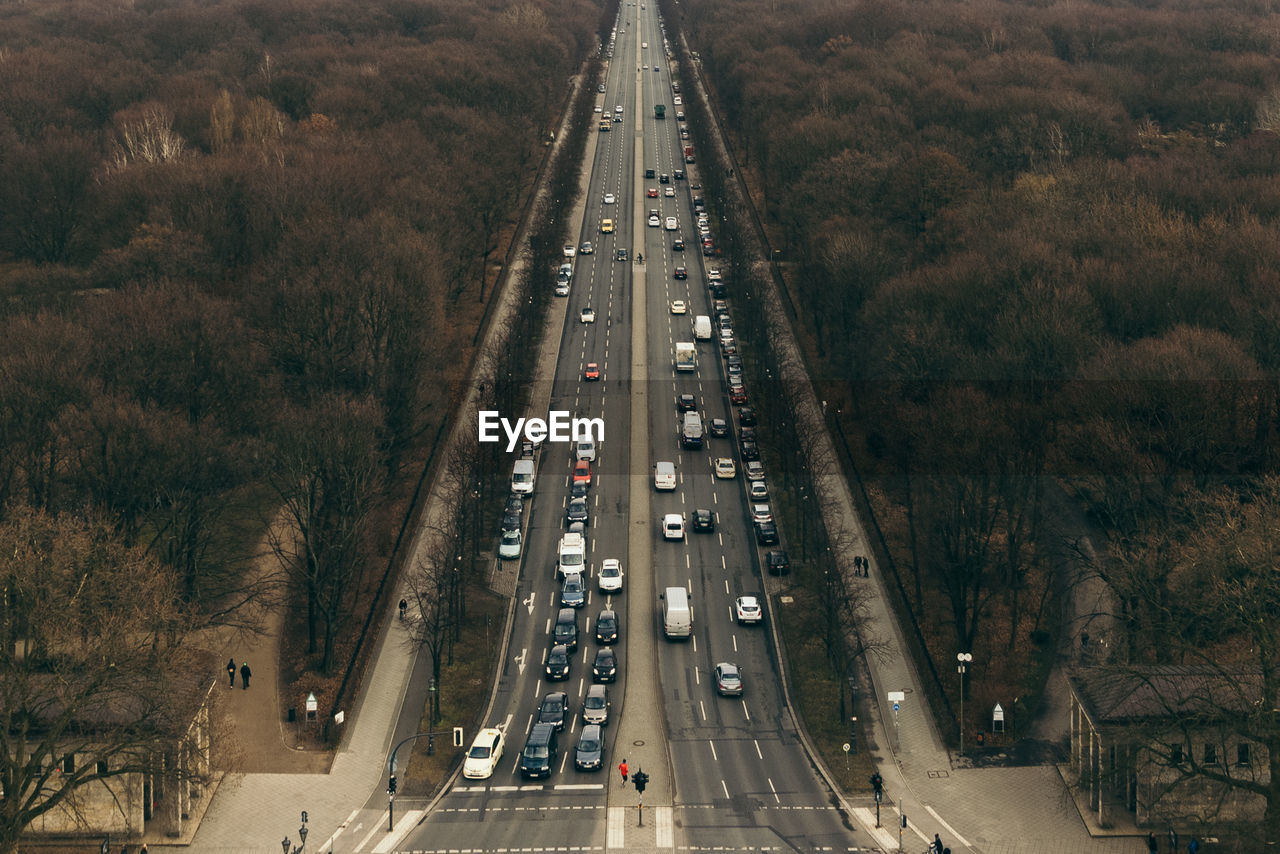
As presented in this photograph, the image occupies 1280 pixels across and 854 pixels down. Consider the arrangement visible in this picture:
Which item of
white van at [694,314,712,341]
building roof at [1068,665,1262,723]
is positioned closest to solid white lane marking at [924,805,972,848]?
building roof at [1068,665,1262,723]

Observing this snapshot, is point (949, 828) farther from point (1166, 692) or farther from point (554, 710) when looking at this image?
point (554, 710)

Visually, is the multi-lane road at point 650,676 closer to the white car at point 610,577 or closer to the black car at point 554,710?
the black car at point 554,710

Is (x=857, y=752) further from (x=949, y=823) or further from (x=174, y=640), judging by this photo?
(x=174, y=640)

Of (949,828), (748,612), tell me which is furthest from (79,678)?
(748,612)

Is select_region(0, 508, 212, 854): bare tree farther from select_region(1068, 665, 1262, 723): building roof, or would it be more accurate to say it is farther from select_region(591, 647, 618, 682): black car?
select_region(1068, 665, 1262, 723): building roof

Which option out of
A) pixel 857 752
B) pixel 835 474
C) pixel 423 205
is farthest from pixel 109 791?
pixel 423 205

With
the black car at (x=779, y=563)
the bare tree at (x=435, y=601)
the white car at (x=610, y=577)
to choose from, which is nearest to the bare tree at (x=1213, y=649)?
the black car at (x=779, y=563)

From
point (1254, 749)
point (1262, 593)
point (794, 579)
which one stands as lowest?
point (794, 579)
